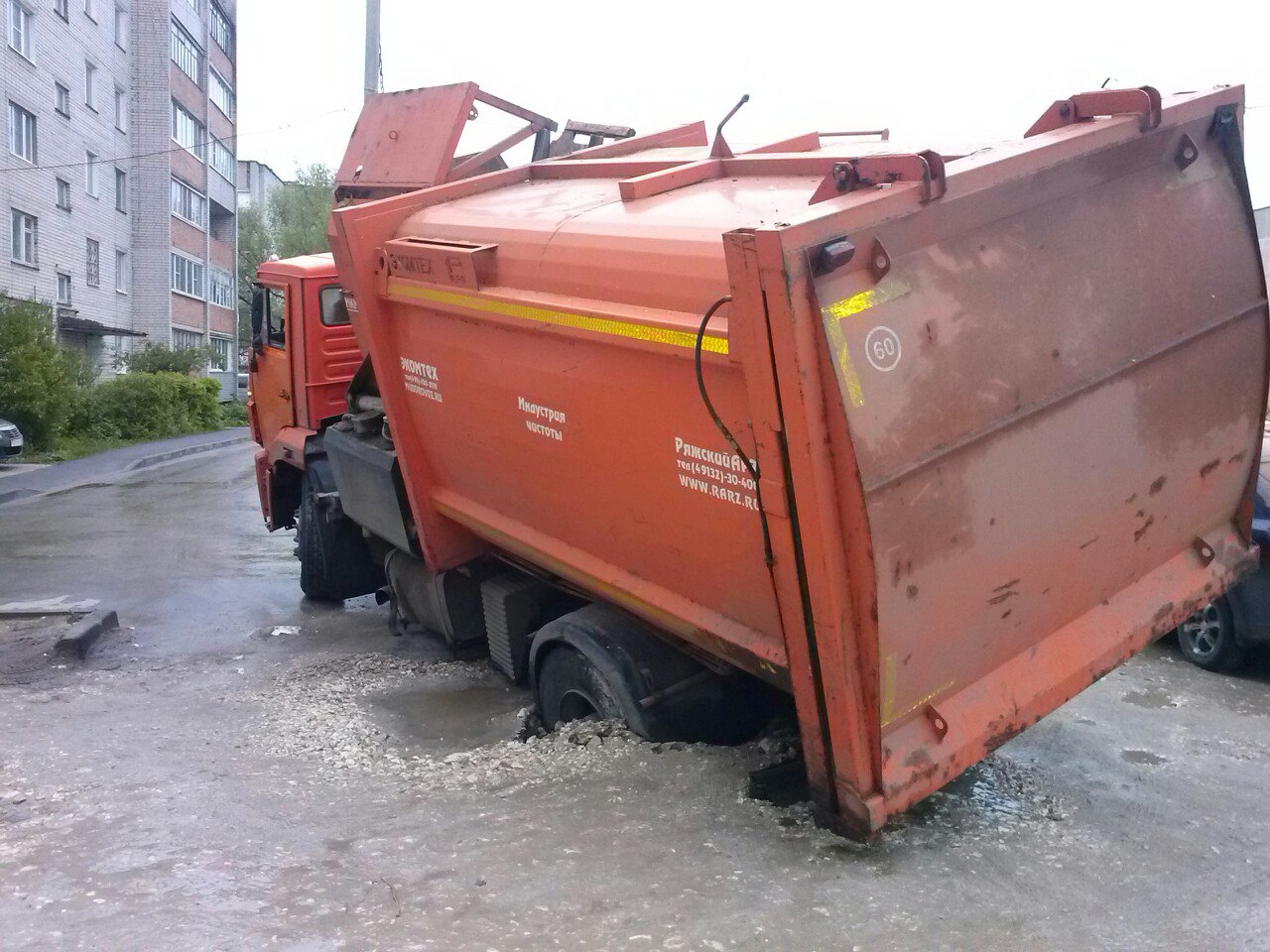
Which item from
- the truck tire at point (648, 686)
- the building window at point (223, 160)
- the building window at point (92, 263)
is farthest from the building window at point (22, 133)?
the truck tire at point (648, 686)

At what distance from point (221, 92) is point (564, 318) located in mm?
44994

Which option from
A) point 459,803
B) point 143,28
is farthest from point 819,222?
point 143,28

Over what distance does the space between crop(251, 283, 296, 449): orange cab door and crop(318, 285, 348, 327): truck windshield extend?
0.80 feet

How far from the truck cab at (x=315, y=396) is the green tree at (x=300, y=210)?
4119 cm

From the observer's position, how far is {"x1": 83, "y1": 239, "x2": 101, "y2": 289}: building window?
1221 inches

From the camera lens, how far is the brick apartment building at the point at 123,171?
26984 mm

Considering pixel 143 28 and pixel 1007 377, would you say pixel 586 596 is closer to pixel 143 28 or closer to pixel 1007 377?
pixel 1007 377

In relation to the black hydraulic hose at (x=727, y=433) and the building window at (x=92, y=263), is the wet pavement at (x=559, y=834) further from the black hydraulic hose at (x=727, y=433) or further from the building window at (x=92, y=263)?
the building window at (x=92, y=263)

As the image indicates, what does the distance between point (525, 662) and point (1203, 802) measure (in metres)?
3.03

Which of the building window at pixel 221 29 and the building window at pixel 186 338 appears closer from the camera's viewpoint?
the building window at pixel 186 338

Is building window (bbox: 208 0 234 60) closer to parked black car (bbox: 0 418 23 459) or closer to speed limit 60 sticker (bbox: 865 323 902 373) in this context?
parked black car (bbox: 0 418 23 459)

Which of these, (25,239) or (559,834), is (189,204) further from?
(559,834)

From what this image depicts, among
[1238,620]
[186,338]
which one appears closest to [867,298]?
[1238,620]

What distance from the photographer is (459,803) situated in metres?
4.41
